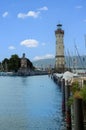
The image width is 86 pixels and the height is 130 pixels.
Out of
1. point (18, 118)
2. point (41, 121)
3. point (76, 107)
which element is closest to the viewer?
point (76, 107)

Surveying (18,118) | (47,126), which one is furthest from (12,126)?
(18,118)

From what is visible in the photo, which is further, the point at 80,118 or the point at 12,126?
the point at 12,126

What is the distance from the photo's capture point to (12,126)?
34.6 meters

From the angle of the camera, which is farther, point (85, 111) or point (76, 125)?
point (85, 111)

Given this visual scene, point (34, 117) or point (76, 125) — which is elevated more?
point (76, 125)

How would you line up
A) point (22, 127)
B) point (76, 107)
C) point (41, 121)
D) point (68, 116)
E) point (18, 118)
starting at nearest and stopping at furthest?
point (76, 107), point (68, 116), point (22, 127), point (41, 121), point (18, 118)

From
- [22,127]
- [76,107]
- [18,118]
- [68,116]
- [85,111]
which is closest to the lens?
[76,107]

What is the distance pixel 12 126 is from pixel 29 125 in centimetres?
183

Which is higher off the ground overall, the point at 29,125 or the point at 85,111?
the point at 85,111

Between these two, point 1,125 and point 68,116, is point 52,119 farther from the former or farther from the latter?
point 68,116

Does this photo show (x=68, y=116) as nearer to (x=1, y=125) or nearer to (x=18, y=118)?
(x=1, y=125)

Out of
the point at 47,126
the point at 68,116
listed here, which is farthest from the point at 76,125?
the point at 47,126

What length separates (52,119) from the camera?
39406 millimetres

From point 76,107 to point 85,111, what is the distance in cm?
1075
